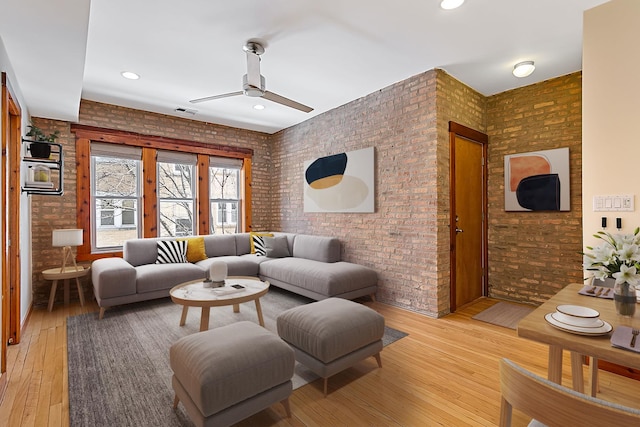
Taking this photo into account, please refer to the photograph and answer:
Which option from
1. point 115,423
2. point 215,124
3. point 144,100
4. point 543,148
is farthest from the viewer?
point 215,124

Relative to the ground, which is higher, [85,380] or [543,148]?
[543,148]

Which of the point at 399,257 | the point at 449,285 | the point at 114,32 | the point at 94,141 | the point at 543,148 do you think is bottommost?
the point at 449,285

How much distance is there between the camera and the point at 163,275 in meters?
4.04

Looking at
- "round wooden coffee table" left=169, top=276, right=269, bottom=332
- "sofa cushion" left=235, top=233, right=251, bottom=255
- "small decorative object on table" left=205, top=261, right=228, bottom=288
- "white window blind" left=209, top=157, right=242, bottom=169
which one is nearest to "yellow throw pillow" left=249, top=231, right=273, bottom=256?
"sofa cushion" left=235, top=233, right=251, bottom=255

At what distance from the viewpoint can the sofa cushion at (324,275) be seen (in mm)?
3826

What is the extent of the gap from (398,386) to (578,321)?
4.34 feet

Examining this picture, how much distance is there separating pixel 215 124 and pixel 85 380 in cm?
457

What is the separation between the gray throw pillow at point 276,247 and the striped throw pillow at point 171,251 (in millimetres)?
1283

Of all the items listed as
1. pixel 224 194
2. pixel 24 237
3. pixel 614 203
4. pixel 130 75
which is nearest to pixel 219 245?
pixel 224 194

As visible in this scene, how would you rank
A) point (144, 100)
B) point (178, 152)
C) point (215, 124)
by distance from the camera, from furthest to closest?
point (215, 124) → point (178, 152) → point (144, 100)

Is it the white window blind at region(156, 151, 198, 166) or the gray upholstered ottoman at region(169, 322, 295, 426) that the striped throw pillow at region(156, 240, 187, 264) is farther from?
the gray upholstered ottoman at region(169, 322, 295, 426)

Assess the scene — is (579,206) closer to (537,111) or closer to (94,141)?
(537,111)

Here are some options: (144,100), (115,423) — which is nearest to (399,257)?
(115,423)

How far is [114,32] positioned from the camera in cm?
279
